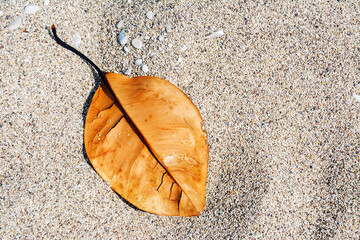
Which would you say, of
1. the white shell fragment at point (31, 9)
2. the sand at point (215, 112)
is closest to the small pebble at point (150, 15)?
the sand at point (215, 112)

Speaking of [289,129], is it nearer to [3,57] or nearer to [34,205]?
[34,205]

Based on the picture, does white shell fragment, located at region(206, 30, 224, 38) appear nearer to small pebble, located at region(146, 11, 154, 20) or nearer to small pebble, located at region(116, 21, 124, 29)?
small pebble, located at region(146, 11, 154, 20)

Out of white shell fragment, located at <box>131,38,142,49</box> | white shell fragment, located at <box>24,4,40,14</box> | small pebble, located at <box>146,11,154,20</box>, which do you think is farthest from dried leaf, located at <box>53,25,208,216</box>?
white shell fragment, located at <box>24,4,40,14</box>

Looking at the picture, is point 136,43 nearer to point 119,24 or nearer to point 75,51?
point 119,24

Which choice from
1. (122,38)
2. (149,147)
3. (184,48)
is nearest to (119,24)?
(122,38)

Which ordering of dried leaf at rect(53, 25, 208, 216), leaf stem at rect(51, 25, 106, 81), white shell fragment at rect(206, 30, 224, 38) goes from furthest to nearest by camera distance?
white shell fragment at rect(206, 30, 224, 38), leaf stem at rect(51, 25, 106, 81), dried leaf at rect(53, 25, 208, 216)

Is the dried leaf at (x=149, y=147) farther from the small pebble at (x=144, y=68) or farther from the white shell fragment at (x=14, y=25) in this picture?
the white shell fragment at (x=14, y=25)

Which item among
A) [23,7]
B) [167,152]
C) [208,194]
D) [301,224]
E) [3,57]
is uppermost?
[23,7]

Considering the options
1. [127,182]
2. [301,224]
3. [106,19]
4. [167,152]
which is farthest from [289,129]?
[106,19]
